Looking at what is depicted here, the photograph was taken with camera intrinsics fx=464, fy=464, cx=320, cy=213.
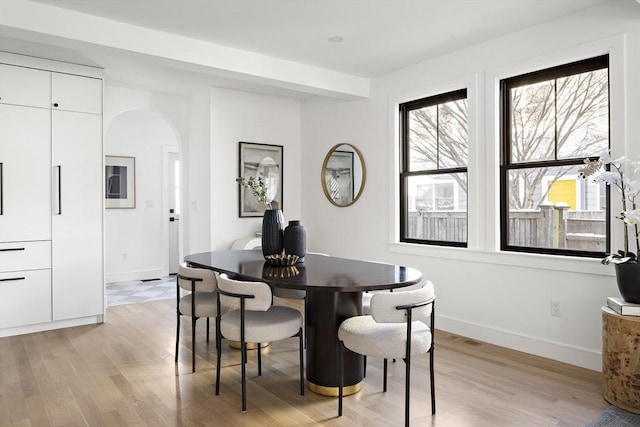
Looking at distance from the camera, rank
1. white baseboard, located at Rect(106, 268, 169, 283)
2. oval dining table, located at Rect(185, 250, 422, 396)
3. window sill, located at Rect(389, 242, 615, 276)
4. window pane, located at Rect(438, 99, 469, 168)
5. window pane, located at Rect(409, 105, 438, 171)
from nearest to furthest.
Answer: oval dining table, located at Rect(185, 250, 422, 396), window sill, located at Rect(389, 242, 615, 276), window pane, located at Rect(438, 99, 469, 168), window pane, located at Rect(409, 105, 438, 171), white baseboard, located at Rect(106, 268, 169, 283)

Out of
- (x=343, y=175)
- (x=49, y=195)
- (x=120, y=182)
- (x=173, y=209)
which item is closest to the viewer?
(x=49, y=195)

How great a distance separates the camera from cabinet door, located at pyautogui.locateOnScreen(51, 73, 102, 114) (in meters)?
4.30

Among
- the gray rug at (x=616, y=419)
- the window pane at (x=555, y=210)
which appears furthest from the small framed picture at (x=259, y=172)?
the gray rug at (x=616, y=419)

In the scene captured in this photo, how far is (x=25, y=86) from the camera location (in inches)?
163

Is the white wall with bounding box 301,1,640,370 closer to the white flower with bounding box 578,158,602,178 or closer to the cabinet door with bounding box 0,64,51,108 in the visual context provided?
the white flower with bounding box 578,158,602,178

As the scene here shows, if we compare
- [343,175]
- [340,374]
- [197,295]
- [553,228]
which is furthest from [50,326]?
[553,228]

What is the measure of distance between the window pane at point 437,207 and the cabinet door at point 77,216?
3.09 metres

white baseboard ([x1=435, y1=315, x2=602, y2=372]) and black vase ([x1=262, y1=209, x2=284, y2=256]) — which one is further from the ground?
black vase ([x1=262, y1=209, x2=284, y2=256])

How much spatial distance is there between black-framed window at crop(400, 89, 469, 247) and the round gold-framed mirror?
57 cm

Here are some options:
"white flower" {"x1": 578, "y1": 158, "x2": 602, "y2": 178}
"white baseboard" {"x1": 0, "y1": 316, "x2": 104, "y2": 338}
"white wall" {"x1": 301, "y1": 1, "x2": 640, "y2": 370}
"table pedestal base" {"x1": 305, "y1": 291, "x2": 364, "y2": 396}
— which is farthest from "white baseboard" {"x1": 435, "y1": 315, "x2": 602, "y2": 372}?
"white baseboard" {"x1": 0, "y1": 316, "x2": 104, "y2": 338}

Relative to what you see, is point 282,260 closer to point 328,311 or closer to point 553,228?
point 328,311

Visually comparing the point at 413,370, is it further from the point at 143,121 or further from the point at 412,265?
the point at 143,121

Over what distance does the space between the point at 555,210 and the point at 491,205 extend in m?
0.48

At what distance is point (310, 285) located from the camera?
96.7 inches
